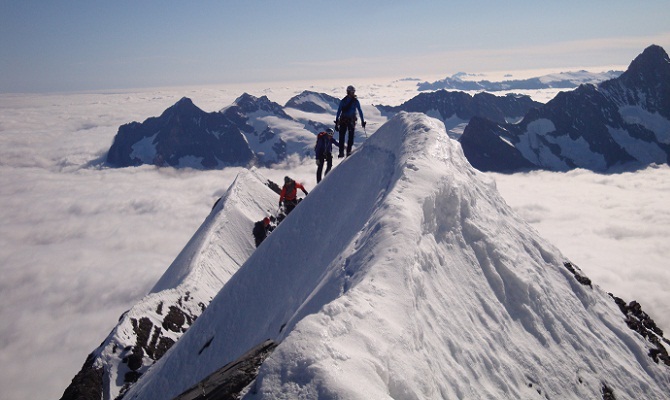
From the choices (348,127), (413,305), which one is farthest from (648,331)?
(348,127)

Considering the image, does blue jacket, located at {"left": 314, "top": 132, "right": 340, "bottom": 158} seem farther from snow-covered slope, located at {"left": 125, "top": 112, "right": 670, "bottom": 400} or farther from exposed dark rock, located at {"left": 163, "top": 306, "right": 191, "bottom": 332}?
exposed dark rock, located at {"left": 163, "top": 306, "right": 191, "bottom": 332}

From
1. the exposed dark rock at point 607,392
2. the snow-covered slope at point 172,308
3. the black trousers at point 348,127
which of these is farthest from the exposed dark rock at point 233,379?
the snow-covered slope at point 172,308

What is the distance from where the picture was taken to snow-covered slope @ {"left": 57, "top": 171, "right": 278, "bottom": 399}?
32397 millimetres

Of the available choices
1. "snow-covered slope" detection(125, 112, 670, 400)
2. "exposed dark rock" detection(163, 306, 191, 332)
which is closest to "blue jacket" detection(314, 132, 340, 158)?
"snow-covered slope" detection(125, 112, 670, 400)

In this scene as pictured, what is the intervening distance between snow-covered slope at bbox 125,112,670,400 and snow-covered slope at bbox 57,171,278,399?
1267cm

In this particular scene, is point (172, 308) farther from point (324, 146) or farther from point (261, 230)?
point (324, 146)

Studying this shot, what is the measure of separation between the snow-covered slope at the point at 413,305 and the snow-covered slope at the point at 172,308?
1267 cm

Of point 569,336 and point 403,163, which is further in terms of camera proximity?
point 403,163

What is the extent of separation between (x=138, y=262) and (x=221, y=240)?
166 m

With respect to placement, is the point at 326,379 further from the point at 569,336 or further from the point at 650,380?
the point at 650,380

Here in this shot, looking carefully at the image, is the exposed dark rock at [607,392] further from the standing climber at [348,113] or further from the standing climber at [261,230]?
the standing climber at [261,230]

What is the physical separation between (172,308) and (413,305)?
3716 centimetres

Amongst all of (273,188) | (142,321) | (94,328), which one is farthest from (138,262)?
(142,321)

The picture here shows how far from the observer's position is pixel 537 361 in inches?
486
